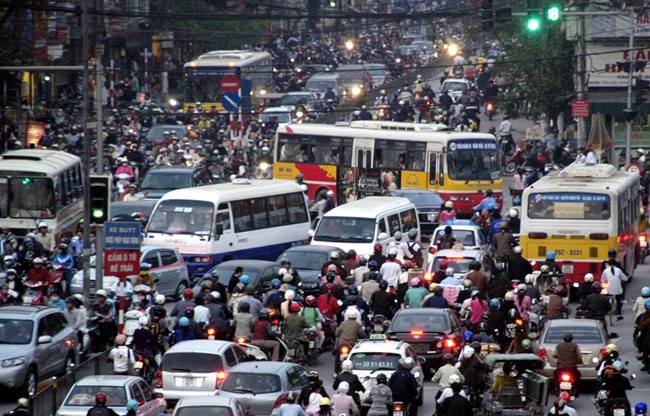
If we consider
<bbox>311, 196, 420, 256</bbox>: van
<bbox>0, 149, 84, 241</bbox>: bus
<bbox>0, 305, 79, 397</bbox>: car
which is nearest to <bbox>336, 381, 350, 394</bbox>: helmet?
<bbox>0, 305, 79, 397</bbox>: car

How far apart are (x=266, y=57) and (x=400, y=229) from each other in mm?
39398

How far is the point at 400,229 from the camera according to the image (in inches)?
1630

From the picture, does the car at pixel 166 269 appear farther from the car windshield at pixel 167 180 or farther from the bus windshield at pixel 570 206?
the car windshield at pixel 167 180

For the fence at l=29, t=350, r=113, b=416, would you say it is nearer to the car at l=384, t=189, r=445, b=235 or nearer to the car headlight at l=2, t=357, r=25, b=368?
the car headlight at l=2, t=357, r=25, b=368

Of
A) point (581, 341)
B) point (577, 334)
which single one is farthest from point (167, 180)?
point (581, 341)

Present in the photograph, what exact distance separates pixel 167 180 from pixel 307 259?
1286cm

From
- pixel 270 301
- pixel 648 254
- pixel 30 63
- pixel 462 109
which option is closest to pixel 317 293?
pixel 270 301

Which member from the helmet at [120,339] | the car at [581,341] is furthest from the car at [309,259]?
the helmet at [120,339]

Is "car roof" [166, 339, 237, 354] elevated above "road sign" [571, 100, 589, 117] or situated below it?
below

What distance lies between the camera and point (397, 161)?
51750 mm

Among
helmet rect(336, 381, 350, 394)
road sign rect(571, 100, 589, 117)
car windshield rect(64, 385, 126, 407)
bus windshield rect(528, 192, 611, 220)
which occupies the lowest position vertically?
helmet rect(336, 381, 350, 394)

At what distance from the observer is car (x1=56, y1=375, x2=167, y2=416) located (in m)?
23.1

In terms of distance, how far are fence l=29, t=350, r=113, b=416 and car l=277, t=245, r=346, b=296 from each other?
8737mm

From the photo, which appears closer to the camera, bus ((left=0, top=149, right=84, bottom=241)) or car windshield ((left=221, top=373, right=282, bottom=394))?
car windshield ((left=221, top=373, right=282, bottom=394))
